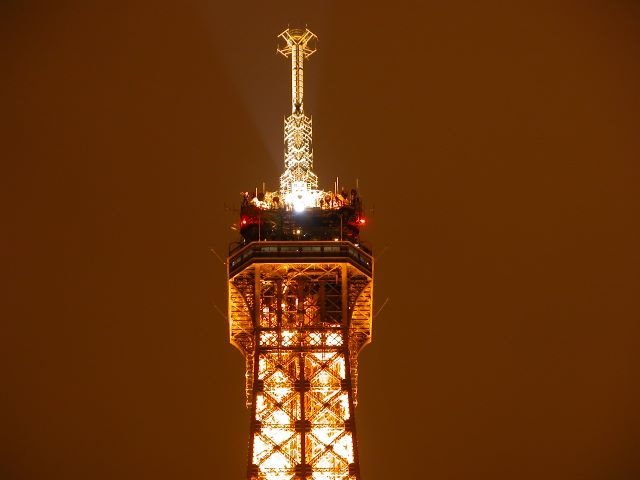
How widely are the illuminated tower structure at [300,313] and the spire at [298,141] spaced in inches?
12.4

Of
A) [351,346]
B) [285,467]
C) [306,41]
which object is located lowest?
[285,467]

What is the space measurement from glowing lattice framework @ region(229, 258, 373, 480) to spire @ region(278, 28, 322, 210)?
6028 millimetres

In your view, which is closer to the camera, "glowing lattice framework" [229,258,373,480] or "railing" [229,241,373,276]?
"glowing lattice framework" [229,258,373,480]

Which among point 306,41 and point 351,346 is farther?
point 306,41

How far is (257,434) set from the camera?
470ft

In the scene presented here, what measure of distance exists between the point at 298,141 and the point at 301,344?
17636mm

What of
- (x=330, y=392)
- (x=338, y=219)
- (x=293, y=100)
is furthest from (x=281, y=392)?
(x=293, y=100)

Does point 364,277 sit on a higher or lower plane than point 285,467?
higher

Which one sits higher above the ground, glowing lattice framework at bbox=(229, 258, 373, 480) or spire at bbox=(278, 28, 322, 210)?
spire at bbox=(278, 28, 322, 210)

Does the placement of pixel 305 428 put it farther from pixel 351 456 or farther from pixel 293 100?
pixel 293 100

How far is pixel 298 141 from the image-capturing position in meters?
158

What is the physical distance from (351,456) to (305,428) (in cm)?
398

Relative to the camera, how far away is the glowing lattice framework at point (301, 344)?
144m

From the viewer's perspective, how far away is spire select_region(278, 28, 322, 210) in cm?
15338
